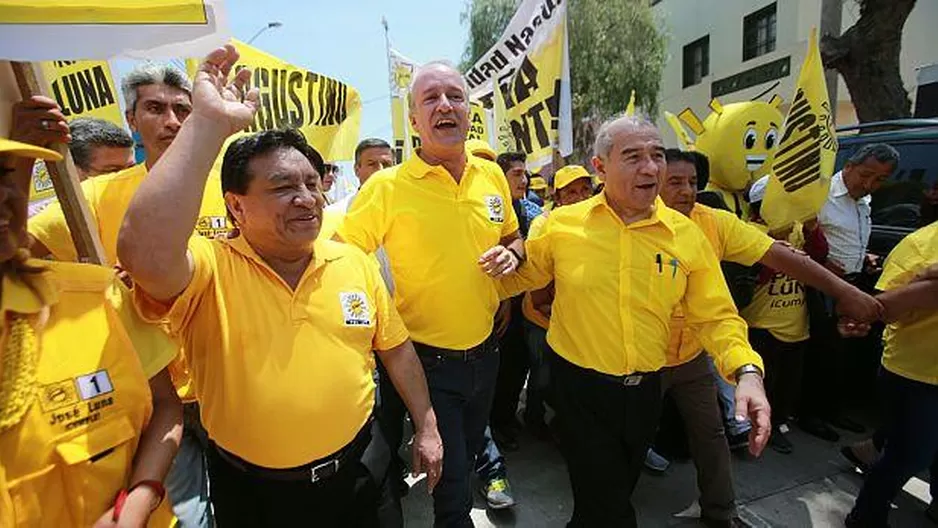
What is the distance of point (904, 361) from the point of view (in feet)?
8.62

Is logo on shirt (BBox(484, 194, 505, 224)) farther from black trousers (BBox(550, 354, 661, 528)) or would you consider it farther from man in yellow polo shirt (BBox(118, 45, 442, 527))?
man in yellow polo shirt (BBox(118, 45, 442, 527))

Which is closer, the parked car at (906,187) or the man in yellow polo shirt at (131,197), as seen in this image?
the man in yellow polo shirt at (131,197)

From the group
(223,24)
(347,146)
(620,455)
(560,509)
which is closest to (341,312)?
(223,24)

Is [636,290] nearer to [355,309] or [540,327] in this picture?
[355,309]

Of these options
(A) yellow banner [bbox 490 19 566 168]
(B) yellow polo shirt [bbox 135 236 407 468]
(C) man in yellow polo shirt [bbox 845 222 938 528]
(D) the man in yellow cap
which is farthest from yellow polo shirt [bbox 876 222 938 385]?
(A) yellow banner [bbox 490 19 566 168]

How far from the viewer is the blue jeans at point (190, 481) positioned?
1.78m

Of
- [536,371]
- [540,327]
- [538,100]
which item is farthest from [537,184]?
[536,371]

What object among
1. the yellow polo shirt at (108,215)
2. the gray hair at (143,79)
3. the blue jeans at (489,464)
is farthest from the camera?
the blue jeans at (489,464)

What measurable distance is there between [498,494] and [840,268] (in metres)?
2.76

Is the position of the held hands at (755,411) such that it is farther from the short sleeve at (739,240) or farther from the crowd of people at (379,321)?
the short sleeve at (739,240)

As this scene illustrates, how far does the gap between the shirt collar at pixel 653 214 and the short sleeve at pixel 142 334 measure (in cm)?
172

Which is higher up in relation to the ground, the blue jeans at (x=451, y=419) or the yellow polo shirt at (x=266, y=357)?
the yellow polo shirt at (x=266, y=357)

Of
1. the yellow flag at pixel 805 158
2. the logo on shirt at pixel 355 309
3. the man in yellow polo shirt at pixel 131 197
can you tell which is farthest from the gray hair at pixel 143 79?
the yellow flag at pixel 805 158

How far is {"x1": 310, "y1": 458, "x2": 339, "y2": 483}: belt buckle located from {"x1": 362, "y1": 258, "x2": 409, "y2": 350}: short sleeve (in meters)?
0.44
